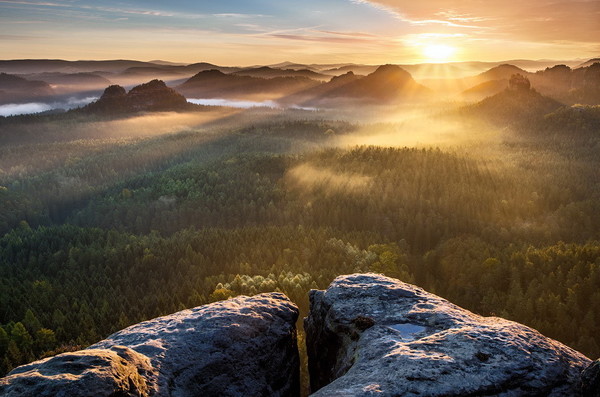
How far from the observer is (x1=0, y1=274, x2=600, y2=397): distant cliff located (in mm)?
16906

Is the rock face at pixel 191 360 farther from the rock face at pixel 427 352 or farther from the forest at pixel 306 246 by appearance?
Result: the forest at pixel 306 246

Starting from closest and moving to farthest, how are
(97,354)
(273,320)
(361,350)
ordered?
(97,354) < (361,350) < (273,320)

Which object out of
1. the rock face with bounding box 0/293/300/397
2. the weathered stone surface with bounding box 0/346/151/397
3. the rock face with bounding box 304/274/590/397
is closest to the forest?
the rock face with bounding box 0/293/300/397

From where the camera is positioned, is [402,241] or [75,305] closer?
[75,305]

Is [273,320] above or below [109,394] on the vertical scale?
below

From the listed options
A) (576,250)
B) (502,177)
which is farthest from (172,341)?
(502,177)

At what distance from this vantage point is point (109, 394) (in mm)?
15828

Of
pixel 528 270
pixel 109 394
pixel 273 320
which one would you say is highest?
pixel 109 394

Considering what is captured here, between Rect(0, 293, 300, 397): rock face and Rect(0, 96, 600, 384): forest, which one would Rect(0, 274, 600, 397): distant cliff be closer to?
Rect(0, 293, 300, 397): rock face

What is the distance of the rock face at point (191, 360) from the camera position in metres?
15.9

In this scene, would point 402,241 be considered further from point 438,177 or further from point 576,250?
point 438,177

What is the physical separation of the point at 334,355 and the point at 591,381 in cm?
1283

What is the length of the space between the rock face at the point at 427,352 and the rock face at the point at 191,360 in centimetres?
332

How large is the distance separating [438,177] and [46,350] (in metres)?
149
